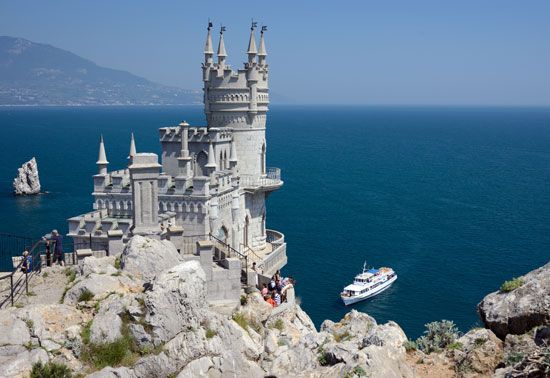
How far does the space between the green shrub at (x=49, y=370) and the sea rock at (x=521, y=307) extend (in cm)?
1047

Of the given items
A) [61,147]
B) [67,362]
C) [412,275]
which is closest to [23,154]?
[61,147]

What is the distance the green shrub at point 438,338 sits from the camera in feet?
50.0

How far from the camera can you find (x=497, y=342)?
13969 mm

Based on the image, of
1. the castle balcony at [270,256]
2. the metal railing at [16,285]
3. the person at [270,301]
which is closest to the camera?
the metal railing at [16,285]

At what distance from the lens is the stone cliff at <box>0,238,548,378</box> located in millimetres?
13977

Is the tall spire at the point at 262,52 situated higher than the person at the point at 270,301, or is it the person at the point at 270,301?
the tall spire at the point at 262,52

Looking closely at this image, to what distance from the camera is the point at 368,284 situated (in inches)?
2044

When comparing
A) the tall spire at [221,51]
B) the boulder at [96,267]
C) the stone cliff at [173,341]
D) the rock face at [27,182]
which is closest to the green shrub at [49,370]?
the stone cliff at [173,341]

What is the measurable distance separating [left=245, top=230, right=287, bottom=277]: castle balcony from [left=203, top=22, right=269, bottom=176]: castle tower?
5376 mm

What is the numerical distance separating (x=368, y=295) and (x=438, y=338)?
3738 centimetres

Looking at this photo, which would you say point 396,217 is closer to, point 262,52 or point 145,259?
point 262,52

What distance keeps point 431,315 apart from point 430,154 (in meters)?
112

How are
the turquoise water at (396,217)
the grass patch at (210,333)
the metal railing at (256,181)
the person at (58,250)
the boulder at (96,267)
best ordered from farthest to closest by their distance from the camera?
the turquoise water at (396,217)
the metal railing at (256,181)
the person at (58,250)
the boulder at (96,267)
the grass patch at (210,333)

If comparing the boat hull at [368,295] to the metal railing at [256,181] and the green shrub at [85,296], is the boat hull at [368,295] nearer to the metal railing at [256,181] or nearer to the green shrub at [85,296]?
the metal railing at [256,181]
